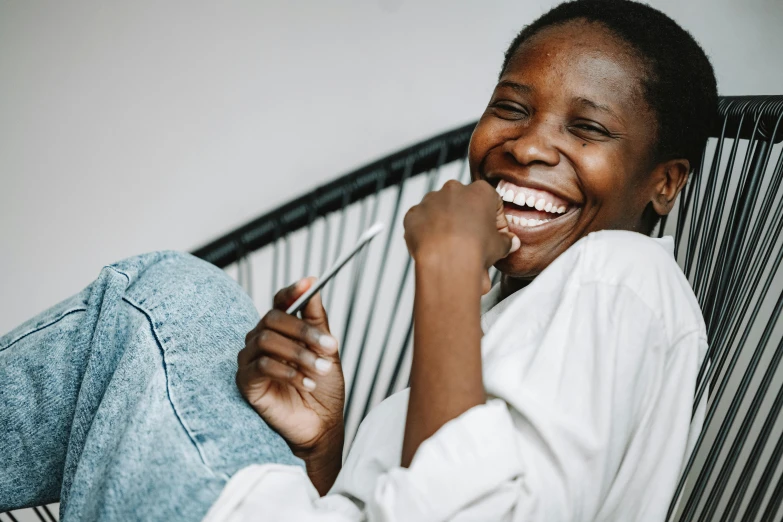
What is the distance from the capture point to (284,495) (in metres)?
0.61

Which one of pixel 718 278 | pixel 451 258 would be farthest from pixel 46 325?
pixel 718 278

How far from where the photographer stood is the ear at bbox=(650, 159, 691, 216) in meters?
0.88

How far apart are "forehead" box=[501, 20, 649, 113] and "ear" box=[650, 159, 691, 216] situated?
0.10 m

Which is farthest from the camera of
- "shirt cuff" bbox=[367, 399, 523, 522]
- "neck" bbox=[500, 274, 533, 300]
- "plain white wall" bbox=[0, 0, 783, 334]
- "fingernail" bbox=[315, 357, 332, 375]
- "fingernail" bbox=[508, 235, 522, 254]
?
"plain white wall" bbox=[0, 0, 783, 334]

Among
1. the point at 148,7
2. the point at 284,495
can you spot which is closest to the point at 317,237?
the point at 148,7

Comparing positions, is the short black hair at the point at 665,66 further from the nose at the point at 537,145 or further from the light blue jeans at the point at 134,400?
the light blue jeans at the point at 134,400

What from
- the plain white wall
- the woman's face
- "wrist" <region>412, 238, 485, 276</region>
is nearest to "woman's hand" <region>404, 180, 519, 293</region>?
"wrist" <region>412, 238, 485, 276</region>

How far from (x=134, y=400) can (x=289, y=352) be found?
16cm

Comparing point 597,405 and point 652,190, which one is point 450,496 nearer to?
point 597,405

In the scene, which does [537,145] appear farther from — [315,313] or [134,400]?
[134,400]

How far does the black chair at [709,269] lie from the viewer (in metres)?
0.75

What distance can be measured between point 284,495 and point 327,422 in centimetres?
20

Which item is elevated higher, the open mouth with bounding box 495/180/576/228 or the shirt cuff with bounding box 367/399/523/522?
the open mouth with bounding box 495/180/576/228

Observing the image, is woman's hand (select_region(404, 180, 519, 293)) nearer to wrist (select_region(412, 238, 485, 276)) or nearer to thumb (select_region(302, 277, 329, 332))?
wrist (select_region(412, 238, 485, 276))
